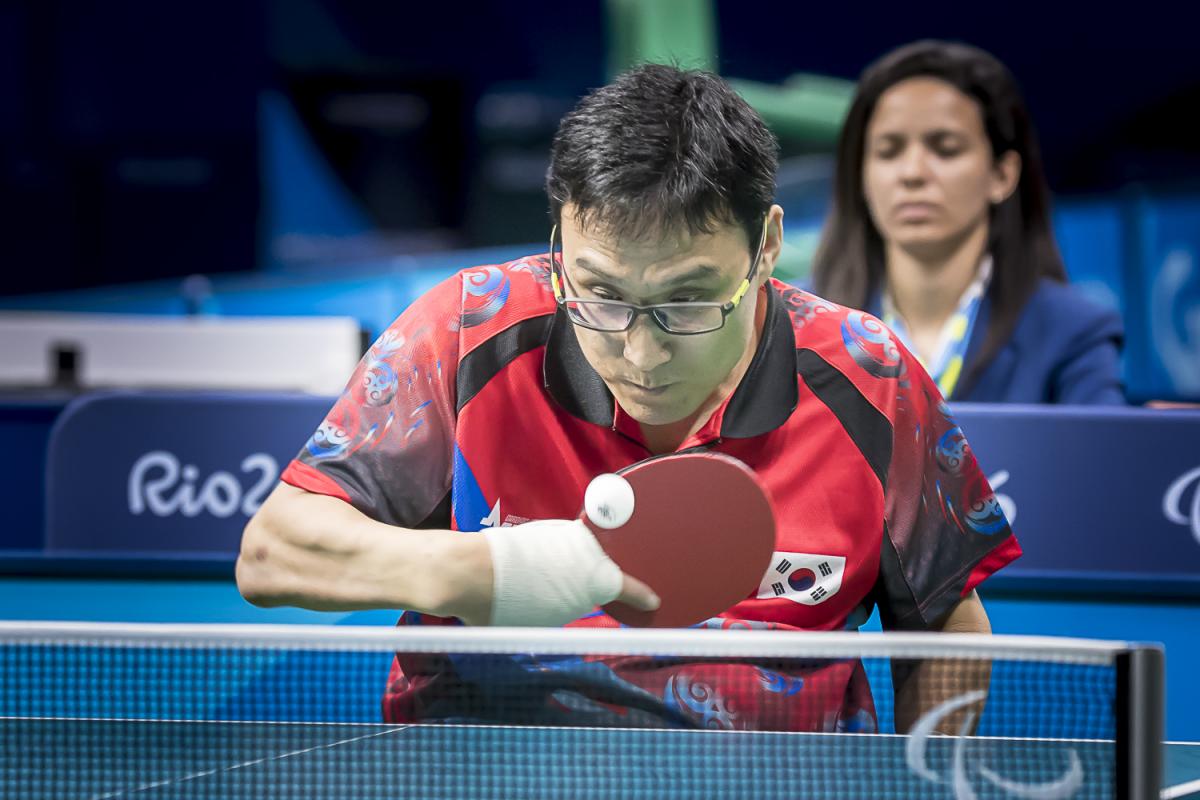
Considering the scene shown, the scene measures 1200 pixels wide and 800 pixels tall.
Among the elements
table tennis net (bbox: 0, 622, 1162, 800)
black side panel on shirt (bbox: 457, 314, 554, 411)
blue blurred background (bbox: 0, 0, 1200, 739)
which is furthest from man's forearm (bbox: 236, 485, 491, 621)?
blue blurred background (bbox: 0, 0, 1200, 739)

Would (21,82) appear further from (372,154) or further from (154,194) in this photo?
(372,154)

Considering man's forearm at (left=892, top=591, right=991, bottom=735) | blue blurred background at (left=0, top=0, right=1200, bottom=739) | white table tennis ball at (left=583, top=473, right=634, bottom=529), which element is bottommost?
man's forearm at (left=892, top=591, right=991, bottom=735)

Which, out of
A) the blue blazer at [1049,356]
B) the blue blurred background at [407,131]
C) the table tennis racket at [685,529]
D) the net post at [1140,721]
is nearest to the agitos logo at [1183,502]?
the blue blazer at [1049,356]

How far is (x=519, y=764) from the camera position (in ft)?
4.55

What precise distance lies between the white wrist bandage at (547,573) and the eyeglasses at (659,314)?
27 centimetres

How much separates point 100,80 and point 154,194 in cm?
70

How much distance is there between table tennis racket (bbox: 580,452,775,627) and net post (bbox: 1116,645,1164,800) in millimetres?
525

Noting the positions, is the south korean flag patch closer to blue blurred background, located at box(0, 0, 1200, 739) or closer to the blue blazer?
the blue blazer

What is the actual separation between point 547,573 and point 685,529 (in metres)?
0.17

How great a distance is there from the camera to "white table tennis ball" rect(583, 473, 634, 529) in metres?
1.58

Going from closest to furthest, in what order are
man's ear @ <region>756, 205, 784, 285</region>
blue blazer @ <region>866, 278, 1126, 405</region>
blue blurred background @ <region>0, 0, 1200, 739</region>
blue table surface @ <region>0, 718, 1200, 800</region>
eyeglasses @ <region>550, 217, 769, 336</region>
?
blue table surface @ <region>0, 718, 1200, 800</region>, eyeglasses @ <region>550, 217, 769, 336</region>, man's ear @ <region>756, 205, 784, 285</region>, blue blazer @ <region>866, 278, 1126, 405</region>, blue blurred background @ <region>0, 0, 1200, 739</region>

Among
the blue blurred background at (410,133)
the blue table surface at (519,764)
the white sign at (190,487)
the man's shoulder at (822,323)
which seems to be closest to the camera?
the blue table surface at (519,764)

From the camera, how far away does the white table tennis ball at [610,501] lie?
1.58 m

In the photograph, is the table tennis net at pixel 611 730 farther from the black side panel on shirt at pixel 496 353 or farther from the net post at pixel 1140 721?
the black side panel on shirt at pixel 496 353
